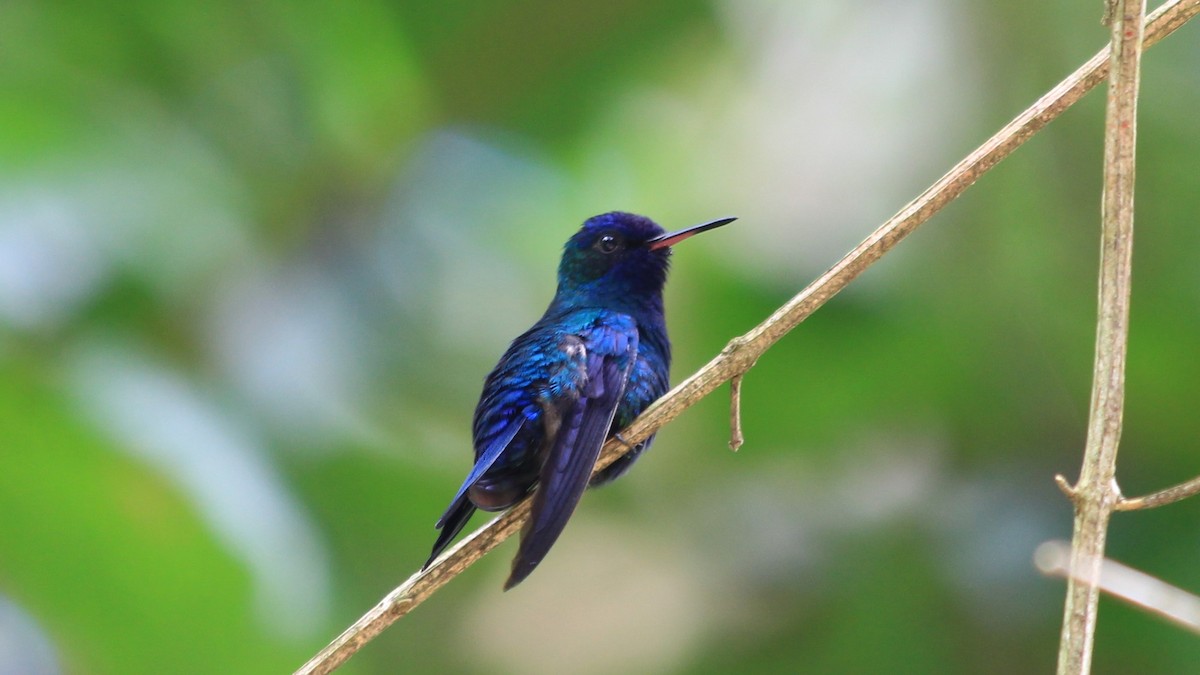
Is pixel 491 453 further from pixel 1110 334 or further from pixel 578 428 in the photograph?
pixel 1110 334

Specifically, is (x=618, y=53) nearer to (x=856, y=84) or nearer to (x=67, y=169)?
(x=856, y=84)

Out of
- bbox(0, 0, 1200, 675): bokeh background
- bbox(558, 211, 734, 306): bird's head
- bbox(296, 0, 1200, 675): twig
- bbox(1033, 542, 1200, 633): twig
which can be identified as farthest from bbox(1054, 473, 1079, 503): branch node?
bbox(0, 0, 1200, 675): bokeh background

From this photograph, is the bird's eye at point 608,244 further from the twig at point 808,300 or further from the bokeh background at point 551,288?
the twig at point 808,300

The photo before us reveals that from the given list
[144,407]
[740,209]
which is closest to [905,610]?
[740,209]

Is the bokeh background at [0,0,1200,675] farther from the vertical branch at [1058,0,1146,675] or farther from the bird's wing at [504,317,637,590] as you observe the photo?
the vertical branch at [1058,0,1146,675]

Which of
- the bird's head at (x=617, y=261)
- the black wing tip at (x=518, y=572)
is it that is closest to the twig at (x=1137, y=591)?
the black wing tip at (x=518, y=572)

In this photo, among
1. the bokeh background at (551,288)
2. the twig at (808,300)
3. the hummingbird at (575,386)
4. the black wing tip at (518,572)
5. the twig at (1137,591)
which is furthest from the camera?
the bokeh background at (551,288)

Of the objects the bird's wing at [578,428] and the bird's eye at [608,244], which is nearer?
the bird's wing at [578,428]
